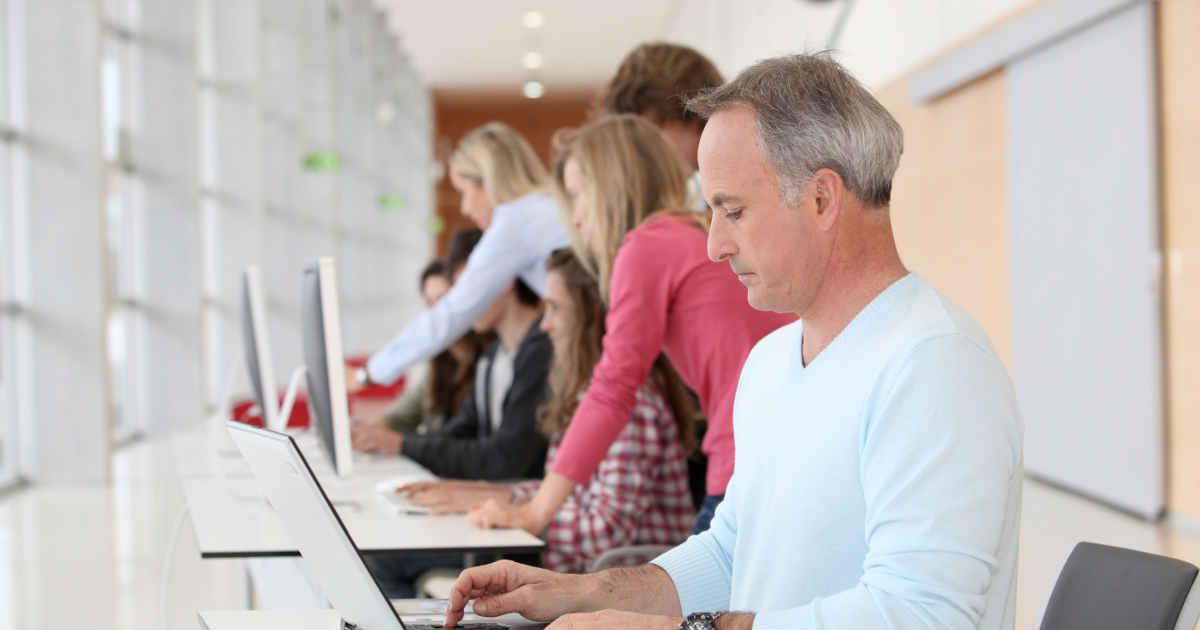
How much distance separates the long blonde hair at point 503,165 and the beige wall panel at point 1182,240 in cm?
273

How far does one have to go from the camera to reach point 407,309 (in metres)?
19.1

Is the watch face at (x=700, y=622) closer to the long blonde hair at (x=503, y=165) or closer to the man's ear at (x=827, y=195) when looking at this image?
the man's ear at (x=827, y=195)

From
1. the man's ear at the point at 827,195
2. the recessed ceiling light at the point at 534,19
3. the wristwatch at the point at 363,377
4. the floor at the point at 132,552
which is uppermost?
the recessed ceiling light at the point at 534,19

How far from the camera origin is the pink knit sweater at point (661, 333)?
6.37ft

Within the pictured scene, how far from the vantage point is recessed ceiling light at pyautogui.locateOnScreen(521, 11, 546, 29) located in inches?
541

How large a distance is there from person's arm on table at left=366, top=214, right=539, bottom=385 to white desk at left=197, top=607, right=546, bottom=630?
6.06 feet

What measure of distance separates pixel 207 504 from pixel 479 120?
20.3 metres

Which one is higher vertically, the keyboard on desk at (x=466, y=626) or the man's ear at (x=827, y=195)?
the man's ear at (x=827, y=195)

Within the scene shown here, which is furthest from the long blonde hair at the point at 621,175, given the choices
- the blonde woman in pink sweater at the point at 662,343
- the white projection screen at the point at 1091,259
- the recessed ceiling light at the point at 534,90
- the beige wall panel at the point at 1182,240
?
the recessed ceiling light at the point at 534,90

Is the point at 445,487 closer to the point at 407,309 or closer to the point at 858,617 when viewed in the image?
the point at 858,617

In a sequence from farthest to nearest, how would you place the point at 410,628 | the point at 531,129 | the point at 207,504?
→ the point at 531,129 < the point at 207,504 < the point at 410,628

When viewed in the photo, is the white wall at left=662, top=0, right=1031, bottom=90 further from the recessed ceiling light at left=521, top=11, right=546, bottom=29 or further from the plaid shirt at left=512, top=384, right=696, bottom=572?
the recessed ceiling light at left=521, top=11, right=546, bottom=29

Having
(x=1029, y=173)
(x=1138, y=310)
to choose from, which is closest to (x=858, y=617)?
(x=1138, y=310)

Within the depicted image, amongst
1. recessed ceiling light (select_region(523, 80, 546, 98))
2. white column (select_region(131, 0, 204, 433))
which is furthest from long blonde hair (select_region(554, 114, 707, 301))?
recessed ceiling light (select_region(523, 80, 546, 98))
